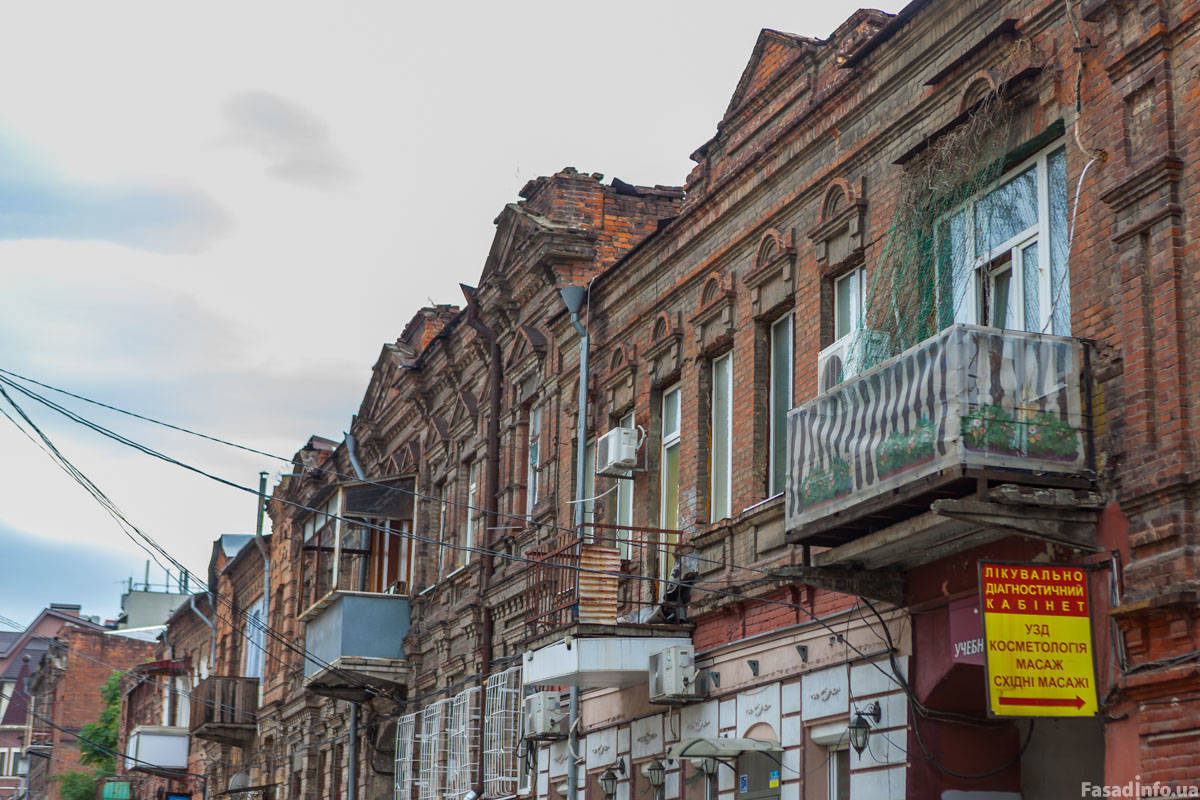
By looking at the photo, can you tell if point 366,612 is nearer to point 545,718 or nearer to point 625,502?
point 545,718

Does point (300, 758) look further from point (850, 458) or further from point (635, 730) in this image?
point (850, 458)

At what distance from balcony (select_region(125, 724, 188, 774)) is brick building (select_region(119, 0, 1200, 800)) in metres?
19.2

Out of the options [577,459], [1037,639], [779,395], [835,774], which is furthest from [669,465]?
[1037,639]

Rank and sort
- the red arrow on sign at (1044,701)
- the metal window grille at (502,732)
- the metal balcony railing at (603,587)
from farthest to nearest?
the metal window grille at (502,732) → the metal balcony railing at (603,587) → the red arrow on sign at (1044,701)

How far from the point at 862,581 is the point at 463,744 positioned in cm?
1124

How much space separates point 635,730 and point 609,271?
5.54m

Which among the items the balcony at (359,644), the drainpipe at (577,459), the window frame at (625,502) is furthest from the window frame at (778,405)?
the balcony at (359,644)

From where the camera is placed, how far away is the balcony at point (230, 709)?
3678 centimetres

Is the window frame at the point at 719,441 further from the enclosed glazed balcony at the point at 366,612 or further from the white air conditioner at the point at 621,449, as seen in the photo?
the enclosed glazed balcony at the point at 366,612

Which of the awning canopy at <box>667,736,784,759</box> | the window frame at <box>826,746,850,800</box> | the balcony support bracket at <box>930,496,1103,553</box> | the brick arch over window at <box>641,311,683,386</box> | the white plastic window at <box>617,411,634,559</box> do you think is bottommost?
the window frame at <box>826,746,850,800</box>

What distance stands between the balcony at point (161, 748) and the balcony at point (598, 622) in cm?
2770

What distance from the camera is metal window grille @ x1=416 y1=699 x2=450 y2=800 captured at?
23.8 metres

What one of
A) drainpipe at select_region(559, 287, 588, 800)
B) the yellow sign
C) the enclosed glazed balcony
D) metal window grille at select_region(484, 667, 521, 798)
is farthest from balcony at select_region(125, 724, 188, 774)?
the yellow sign

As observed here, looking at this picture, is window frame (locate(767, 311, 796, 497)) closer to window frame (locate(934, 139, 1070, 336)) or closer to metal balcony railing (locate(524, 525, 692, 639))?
metal balcony railing (locate(524, 525, 692, 639))
